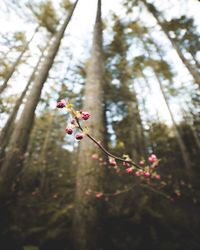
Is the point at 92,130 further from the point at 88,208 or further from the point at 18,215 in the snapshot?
the point at 18,215

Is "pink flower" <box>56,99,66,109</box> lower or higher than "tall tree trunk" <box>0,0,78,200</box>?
lower

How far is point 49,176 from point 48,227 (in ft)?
33.1

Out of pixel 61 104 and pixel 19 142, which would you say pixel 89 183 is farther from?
pixel 61 104

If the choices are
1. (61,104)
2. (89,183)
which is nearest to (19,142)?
(89,183)

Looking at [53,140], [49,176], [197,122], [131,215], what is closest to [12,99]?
[49,176]

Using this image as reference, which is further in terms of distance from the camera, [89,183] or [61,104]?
[89,183]

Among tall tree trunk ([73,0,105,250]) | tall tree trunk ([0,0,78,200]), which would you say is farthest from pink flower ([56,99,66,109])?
tall tree trunk ([0,0,78,200])

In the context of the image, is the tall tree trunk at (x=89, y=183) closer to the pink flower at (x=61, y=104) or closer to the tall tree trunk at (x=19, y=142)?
the tall tree trunk at (x=19, y=142)

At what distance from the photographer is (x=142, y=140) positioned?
13273 millimetres

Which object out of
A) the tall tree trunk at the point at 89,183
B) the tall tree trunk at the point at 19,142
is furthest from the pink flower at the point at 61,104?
the tall tree trunk at the point at 19,142

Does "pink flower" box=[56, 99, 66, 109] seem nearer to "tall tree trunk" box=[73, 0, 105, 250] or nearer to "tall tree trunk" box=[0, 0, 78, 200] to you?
"tall tree trunk" box=[73, 0, 105, 250]

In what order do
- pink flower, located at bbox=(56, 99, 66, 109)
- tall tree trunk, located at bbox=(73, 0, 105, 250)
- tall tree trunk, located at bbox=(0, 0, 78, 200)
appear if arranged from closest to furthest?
1. pink flower, located at bbox=(56, 99, 66, 109)
2. tall tree trunk, located at bbox=(73, 0, 105, 250)
3. tall tree trunk, located at bbox=(0, 0, 78, 200)

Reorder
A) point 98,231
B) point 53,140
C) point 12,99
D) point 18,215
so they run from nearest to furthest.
Answer: point 98,231
point 18,215
point 12,99
point 53,140

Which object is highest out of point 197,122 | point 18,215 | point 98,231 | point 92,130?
point 197,122
